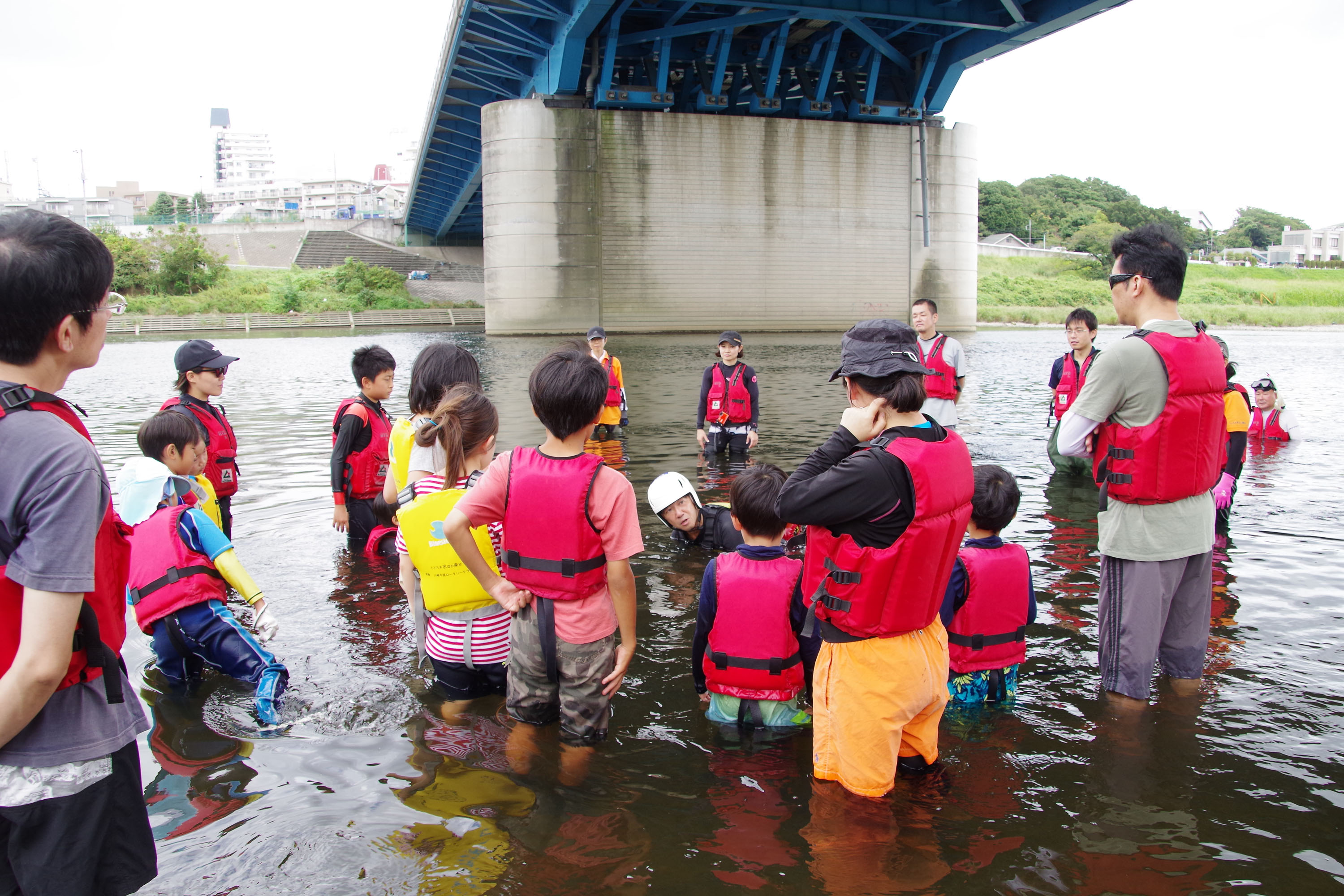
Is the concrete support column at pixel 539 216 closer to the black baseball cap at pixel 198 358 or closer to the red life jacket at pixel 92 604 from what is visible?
the black baseball cap at pixel 198 358

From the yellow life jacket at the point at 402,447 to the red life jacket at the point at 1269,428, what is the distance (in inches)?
477

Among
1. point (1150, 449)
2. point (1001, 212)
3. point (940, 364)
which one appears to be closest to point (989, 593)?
→ point (1150, 449)

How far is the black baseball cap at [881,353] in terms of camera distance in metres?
3.10

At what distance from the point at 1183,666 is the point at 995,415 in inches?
474

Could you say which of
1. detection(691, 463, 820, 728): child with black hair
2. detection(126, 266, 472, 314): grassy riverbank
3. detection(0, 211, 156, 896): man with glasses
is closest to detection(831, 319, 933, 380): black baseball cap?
detection(691, 463, 820, 728): child with black hair

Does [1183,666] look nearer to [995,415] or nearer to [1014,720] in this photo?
[1014,720]

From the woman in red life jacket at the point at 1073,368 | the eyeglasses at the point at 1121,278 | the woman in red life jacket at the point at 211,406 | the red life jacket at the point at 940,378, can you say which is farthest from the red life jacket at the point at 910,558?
the woman in red life jacket at the point at 1073,368

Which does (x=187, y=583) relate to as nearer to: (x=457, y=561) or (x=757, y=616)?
Result: (x=457, y=561)

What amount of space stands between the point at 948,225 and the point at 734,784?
1718 inches

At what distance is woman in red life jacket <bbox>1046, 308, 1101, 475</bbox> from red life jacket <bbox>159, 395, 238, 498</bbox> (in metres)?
7.55

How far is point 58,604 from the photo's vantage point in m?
1.88

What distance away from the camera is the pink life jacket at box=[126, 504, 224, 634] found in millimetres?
4461

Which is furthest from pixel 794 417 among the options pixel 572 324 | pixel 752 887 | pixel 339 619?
pixel 572 324

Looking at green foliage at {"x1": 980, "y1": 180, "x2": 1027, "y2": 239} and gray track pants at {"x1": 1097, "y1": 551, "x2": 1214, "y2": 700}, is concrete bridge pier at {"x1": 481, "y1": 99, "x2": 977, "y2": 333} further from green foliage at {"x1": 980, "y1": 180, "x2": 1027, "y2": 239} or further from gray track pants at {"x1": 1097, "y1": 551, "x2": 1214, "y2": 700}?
green foliage at {"x1": 980, "y1": 180, "x2": 1027, "y2": 239}
